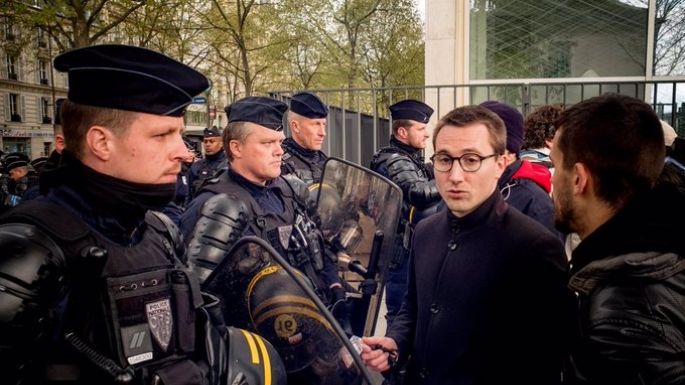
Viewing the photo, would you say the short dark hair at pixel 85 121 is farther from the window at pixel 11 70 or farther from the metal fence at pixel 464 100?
the window at pixel 11 70

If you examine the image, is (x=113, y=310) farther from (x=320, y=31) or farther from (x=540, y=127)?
(x=320, y=31)

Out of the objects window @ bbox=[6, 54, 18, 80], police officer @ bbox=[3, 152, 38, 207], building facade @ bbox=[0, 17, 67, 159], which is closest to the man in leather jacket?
police officer @ bbox=[3, 152, 38, 207]

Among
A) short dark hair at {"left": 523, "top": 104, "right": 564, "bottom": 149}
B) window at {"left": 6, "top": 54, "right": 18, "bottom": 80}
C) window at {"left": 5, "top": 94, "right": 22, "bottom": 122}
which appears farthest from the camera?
window at {"left": 6, "top": 54, "right": 18, "bottom": 80}

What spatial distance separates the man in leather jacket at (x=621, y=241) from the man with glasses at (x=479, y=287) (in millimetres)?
313

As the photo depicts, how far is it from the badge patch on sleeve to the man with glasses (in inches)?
31.2

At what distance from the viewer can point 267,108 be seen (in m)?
3.21

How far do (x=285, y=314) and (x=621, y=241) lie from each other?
3.04 ft

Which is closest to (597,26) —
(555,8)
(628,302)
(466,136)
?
(555,8)

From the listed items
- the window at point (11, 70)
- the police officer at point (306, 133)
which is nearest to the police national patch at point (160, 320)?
the police officer at point (306, 133)

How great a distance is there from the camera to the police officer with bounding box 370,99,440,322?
3939 mm

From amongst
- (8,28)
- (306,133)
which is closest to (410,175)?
(306,133)

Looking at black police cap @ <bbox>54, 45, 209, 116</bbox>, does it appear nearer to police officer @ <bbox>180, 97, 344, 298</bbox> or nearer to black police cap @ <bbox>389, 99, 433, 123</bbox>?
police officer @ <bbox>180, 97, 344, 298</bbox>

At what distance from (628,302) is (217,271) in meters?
1.19

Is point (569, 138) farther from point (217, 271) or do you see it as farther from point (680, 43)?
point (680, 43)
